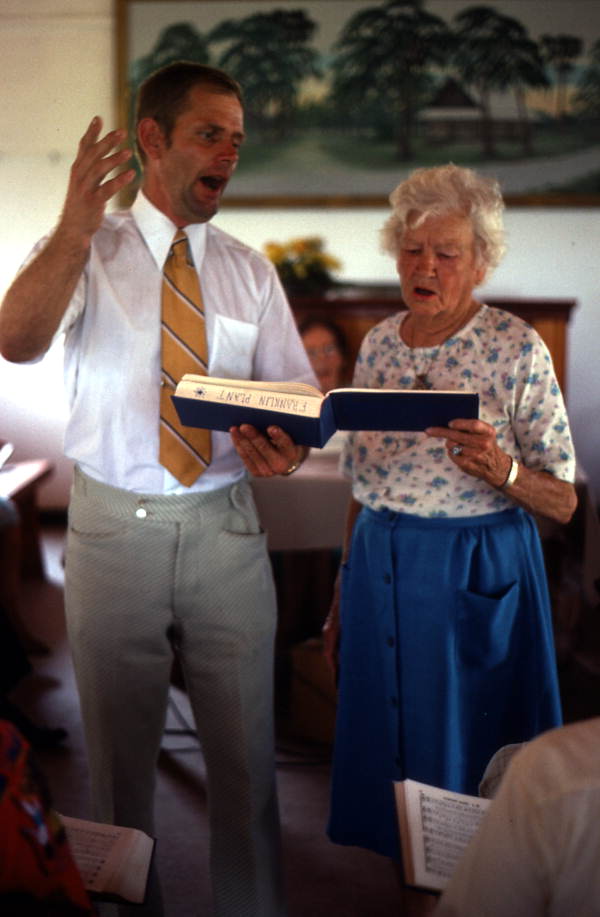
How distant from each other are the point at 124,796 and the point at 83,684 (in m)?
0.23

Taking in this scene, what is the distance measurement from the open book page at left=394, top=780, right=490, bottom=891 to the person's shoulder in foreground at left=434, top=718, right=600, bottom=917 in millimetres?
374

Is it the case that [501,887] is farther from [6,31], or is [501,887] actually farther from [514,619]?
[6,31]

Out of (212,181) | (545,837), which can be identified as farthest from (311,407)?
(545,837)

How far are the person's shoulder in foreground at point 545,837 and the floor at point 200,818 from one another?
3.20 ft

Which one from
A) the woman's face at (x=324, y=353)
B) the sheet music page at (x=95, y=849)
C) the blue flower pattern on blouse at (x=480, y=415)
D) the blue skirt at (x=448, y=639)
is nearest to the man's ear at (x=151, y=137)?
the blue flower pattern on blouse at (x=480, y=415)

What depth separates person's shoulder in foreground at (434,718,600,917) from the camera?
0.85 meters

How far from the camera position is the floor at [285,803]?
2.19m

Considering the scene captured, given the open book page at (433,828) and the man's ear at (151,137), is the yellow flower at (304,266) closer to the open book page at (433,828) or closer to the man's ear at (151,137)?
the man's ear at (151,137)

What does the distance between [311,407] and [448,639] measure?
59 cm

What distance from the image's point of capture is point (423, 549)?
5.83 ft

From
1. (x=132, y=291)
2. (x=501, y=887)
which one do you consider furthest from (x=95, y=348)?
(x=501, y=887)

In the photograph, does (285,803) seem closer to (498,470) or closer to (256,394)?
(498,470)

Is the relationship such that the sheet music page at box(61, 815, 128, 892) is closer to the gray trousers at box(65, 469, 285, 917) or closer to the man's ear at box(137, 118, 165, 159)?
the gray trousers at box(65, 469, 285, 917)

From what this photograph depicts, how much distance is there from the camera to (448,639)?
1787 millimetres
